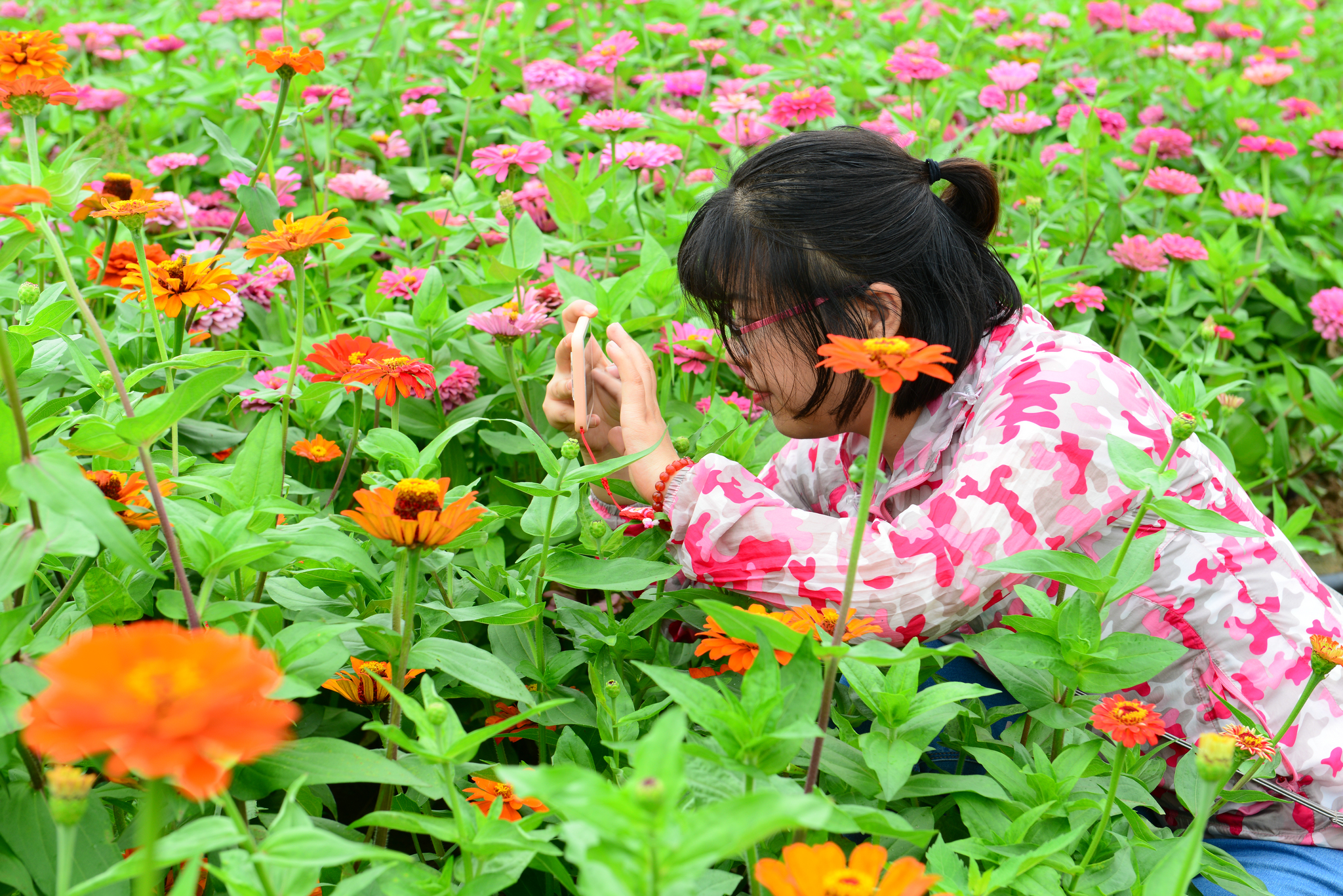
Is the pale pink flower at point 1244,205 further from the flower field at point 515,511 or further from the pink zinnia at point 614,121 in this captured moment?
the pink zinnia at point 614,121

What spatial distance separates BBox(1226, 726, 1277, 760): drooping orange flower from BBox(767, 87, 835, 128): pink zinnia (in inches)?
53.7

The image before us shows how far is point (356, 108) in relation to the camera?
2387mm

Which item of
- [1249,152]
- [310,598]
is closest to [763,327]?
[310,598]

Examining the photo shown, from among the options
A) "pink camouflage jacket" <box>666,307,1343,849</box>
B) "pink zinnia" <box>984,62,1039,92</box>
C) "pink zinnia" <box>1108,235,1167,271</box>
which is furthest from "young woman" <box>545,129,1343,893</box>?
"pink zinnia" <box>984,62,1039,92</box>

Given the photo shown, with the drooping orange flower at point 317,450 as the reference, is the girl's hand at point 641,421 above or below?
above

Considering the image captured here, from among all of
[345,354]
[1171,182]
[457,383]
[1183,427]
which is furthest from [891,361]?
[1171,182]

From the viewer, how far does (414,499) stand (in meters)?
0.78

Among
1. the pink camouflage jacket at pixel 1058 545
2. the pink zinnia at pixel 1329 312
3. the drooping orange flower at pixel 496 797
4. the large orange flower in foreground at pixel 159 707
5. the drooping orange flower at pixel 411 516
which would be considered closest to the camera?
the large orange flower in foreground at pixel 159 707

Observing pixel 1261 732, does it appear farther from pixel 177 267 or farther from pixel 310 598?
pixel 177 267

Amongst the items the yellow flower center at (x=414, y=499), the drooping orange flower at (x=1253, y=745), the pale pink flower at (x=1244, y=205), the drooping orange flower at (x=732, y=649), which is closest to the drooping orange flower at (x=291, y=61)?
the yellow flower center at (x=414, y=499)

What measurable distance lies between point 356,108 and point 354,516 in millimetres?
1854

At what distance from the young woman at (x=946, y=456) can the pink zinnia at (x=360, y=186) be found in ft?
2.78

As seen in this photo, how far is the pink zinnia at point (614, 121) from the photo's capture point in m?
1.81

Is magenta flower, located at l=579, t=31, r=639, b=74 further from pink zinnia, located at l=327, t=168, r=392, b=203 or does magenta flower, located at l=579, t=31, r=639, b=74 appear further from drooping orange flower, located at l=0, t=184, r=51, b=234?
drooping orange flower, located at l=0, t=184, r=51, b=234
